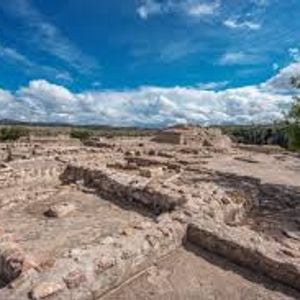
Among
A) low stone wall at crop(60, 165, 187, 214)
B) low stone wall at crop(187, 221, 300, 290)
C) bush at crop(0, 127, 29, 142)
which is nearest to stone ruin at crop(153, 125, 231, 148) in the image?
bush at crop(0, 127, 29, 142)

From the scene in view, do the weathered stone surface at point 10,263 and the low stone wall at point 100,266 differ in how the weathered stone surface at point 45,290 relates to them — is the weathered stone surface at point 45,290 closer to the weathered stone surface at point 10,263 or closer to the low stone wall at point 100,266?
the low stone wall at point 100,266

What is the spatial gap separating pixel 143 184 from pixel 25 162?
981cm

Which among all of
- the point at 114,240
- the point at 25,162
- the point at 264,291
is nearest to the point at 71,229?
the point at 114,240

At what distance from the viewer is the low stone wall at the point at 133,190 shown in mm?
9773

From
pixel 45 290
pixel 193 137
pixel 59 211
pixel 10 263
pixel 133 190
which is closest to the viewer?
pixel 45 290

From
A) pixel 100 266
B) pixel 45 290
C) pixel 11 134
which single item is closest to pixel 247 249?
pixel 100 266

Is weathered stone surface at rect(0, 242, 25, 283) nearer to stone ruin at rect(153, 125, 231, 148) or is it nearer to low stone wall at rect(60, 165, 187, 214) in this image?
low stone wall at rect(60, 165, 187, 214)

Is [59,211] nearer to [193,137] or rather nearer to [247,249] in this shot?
[247,249]

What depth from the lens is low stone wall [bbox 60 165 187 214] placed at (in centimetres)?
977

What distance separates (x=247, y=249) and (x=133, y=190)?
5052 mm

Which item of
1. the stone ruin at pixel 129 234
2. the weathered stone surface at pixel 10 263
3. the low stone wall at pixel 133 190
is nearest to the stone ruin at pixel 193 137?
the stone ruin at pixel 129 234

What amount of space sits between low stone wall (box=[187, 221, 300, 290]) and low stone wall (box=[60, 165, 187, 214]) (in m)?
1.95

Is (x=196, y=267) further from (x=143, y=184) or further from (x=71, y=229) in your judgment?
(x=143, y=184)

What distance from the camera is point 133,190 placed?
10938mm
